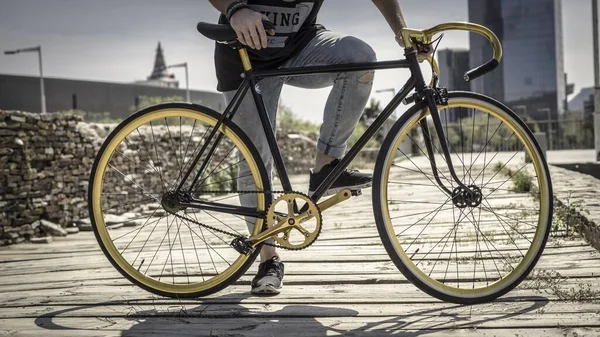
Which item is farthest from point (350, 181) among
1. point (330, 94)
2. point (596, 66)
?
point (596, 66)

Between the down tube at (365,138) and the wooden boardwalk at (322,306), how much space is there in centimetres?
43

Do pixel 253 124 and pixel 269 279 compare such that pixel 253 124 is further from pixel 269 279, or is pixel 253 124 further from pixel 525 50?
pixel 525 50

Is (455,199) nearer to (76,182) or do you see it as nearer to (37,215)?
(37,215)

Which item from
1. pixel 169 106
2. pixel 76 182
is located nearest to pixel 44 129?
pixel 76 182

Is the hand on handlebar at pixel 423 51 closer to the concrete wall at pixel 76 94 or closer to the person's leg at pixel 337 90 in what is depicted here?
the person's leg at pixel 337 90

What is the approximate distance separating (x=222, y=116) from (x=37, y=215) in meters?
4.97

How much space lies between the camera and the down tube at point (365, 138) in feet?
8.61

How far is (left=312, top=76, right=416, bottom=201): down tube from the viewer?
8.61 ft

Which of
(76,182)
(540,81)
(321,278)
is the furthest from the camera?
(540,81)

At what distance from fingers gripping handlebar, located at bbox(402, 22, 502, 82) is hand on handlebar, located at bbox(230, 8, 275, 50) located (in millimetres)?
523

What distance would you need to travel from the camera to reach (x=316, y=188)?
2.83m

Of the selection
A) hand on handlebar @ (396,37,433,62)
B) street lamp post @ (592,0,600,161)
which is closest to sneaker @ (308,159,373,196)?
hand on handlebar @ (396,37,433,62)

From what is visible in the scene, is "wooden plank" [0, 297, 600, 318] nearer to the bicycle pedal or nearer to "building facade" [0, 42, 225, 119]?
the bicycle pedal

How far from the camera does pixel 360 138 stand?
2.67 metres
